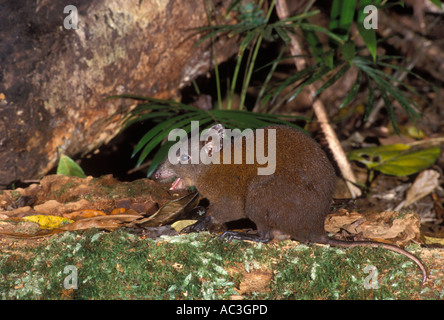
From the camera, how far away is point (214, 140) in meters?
3.93

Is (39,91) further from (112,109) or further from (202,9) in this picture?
(202,9)

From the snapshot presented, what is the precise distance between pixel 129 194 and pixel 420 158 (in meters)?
3.65

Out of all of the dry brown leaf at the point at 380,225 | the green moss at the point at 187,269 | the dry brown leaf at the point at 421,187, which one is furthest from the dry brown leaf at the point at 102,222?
the dry brown leaf at the point at 421,187

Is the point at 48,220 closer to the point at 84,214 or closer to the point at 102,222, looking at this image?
the point at 84,214

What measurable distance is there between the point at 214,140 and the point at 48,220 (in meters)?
1.52

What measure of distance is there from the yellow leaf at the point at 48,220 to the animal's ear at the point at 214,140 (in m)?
1.33

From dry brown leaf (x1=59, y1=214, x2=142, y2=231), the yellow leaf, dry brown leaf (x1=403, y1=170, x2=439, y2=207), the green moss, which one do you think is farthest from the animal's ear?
dry brown leaf (x1=403, y1=170, x2=439, y2=207)

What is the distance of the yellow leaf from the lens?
325 cm

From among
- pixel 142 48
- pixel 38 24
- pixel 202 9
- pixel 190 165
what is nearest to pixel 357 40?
pixel 202 9

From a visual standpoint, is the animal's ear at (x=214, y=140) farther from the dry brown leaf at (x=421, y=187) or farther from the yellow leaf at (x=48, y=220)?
the dry brown leaf at (x=421, y=187)

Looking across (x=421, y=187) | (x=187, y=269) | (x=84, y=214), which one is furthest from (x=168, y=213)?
(x=421, y=187)

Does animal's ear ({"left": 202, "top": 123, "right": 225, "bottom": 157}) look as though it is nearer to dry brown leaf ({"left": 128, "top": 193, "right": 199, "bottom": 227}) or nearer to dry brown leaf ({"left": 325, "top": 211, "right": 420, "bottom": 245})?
dry brown leaf ({"left": 128, "top": 193, "right": 199, "bottom": 227})

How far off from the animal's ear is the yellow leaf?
52.4 inches

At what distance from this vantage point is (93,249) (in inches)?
106
